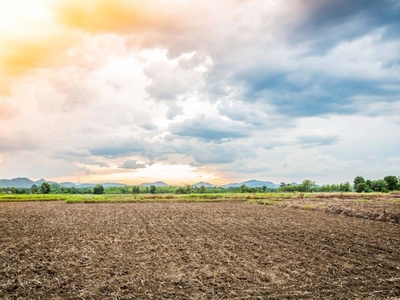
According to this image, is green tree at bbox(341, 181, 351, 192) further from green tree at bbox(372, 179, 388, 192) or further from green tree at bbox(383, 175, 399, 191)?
green tree at bbox(383, 175, 399, 191)

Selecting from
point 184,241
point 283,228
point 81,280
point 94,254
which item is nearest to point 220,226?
point 283,228

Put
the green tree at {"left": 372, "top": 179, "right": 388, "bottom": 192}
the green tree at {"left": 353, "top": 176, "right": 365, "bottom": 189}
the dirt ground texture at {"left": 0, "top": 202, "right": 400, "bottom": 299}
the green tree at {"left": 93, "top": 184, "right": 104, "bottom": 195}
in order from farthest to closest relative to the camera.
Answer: the green tree at {"left": 353, "top": 176, "right": 365, "bottom": 189}, the green tree at {"left": 372, "top": 179, "right": 388, "bottom": 192}, the green tree at {"left": 93, "top": 184, "right": 104, "bottom": 195}, the dirt ground texture at {"left": 0, "top": 202, "right": 400, "bottom": 299}

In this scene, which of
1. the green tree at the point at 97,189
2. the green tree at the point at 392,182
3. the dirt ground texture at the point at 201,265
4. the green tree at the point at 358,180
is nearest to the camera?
the dirt ground texture at the point at 201,265

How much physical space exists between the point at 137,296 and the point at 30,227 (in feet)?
57.4

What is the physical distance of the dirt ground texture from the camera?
8719 mm

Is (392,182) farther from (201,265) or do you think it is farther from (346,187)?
(201,265)

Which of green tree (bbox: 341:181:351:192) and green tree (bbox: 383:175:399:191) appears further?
green tree (bbox: 341:181:351:192)

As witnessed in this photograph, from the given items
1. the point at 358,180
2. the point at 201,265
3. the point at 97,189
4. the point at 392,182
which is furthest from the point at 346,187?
the point at 201,265

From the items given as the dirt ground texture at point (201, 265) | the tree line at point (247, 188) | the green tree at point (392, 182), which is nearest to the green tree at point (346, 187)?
the tree line at point (247, 188)

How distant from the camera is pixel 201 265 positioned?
11.3m

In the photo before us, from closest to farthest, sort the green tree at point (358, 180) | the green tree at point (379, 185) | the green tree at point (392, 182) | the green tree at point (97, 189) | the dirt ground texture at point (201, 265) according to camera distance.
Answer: the dirt ground texture at point (201, 265)
the green tree at point (392, 182)
the green tree at point (97, 189)
the green tree at point (379, 185)
the green tree at point (358, 180)

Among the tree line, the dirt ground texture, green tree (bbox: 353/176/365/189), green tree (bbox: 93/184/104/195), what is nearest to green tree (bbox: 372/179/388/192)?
A: the tree line

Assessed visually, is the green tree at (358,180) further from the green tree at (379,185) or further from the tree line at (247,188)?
the green tree at (379,185)

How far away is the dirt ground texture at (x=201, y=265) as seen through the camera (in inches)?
343
